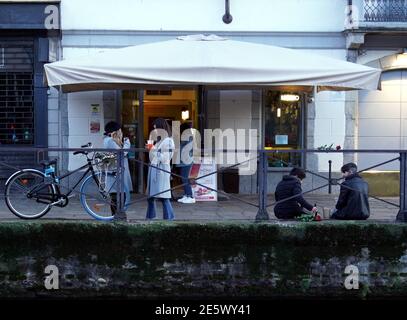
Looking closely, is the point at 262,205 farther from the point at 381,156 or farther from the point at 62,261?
the point at 381,156

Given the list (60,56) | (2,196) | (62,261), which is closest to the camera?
(62,261)

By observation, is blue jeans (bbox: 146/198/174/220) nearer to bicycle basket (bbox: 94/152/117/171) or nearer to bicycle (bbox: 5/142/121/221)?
bicycle (bbox: 5/142/121/221)

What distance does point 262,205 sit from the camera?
7461mm

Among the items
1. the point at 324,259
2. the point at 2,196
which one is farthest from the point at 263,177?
the point at 2,196

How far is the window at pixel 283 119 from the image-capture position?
12.8 meters

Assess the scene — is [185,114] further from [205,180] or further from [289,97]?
[205,180]

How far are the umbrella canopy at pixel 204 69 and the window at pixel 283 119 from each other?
11.0 feet

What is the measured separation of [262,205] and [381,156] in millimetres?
6393

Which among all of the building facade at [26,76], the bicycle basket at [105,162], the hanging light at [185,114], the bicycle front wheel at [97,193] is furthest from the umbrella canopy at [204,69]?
the hanging light at [185,114]

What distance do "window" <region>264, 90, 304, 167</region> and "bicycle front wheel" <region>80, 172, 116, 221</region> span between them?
16.2 feet

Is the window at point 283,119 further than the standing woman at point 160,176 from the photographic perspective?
Yes

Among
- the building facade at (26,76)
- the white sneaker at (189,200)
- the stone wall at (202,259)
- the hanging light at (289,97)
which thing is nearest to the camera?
the stone wall at (202,259)

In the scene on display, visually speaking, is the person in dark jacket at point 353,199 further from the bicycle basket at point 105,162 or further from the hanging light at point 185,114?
the hanging light at point 185,114

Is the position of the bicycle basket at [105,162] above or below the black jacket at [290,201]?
above
